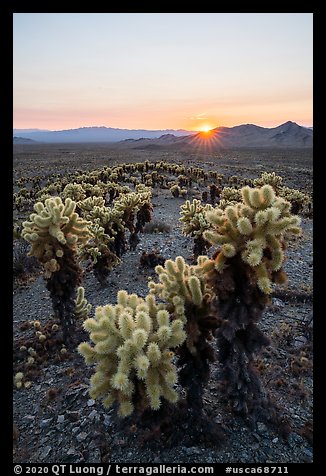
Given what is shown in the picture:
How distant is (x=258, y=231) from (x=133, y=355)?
2537mm

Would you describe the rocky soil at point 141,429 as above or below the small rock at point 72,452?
above

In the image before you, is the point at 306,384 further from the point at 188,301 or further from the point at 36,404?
the point at 36,404

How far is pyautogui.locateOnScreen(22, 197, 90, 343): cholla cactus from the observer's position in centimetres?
752

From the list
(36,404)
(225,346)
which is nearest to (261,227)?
(225,346)

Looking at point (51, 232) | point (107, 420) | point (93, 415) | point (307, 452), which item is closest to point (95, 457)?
point (107, 420)

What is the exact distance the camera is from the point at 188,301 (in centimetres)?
559

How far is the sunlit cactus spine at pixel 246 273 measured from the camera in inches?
202

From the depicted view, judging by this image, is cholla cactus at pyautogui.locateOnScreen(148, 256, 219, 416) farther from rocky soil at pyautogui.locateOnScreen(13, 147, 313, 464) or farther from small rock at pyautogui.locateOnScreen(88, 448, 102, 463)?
small rock at pyautogui.locateOnScreen(88, 448, 102, 463)

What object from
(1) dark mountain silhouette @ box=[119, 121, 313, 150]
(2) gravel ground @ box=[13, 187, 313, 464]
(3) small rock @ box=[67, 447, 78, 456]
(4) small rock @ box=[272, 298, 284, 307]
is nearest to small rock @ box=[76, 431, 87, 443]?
(2) gravel ground @ box=[13, 187, 313, 464]

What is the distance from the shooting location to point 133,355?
4941mm

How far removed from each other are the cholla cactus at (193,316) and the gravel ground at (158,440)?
807 mm

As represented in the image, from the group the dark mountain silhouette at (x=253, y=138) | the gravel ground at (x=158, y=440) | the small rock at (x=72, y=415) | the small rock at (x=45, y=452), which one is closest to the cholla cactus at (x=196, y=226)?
the gravel ground at (x=158, y=440)

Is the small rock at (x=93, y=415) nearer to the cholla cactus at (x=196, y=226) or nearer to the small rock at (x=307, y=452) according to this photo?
the small rock at (x=307, y=452)

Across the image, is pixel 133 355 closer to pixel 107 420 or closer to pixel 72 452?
pixel 107 420
